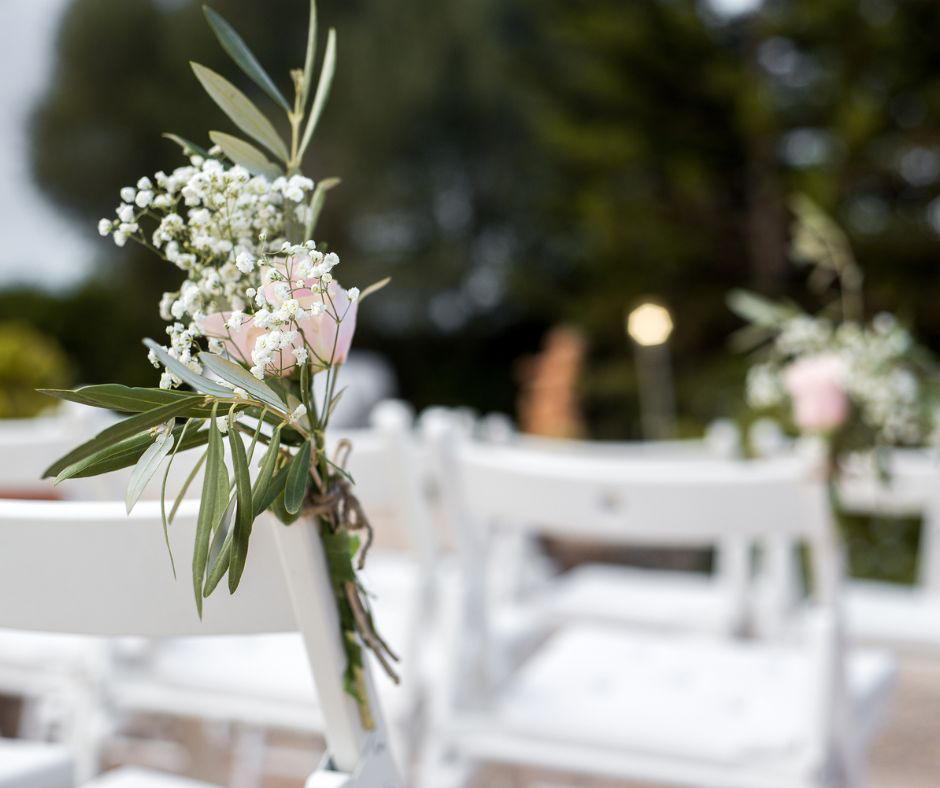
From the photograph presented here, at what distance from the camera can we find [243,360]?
66 cm

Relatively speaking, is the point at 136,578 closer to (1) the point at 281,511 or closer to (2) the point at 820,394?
(1) the point at 281,511

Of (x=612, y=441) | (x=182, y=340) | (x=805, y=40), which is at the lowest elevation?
(x=612, y=441)

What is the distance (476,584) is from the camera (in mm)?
1317

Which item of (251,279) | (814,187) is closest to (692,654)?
(251,279)

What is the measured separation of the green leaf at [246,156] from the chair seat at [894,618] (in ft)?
3.87

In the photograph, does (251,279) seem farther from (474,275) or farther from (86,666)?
(474,275)

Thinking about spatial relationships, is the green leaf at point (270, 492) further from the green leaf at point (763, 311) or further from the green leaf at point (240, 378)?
the green leaf at point (763, 311)

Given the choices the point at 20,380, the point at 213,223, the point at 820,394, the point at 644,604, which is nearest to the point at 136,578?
the point at 213,223

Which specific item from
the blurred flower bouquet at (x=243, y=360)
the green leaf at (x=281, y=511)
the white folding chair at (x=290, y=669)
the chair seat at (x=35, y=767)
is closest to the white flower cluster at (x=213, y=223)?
the blurred flower bouquet at (x=243, y=360)

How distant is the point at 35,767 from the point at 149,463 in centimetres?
52

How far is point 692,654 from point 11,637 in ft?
3.39

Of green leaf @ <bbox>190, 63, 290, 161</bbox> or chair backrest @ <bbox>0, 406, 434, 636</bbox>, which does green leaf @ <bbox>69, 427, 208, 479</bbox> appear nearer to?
chair backrest @ <bbox>0, 406, 434, 636</bbox>

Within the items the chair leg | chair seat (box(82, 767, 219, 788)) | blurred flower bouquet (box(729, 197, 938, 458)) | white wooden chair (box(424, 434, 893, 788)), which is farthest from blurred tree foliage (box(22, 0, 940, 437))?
chair seat (box(82, 767, 219, 788))

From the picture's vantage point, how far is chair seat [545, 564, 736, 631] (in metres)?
1.75
